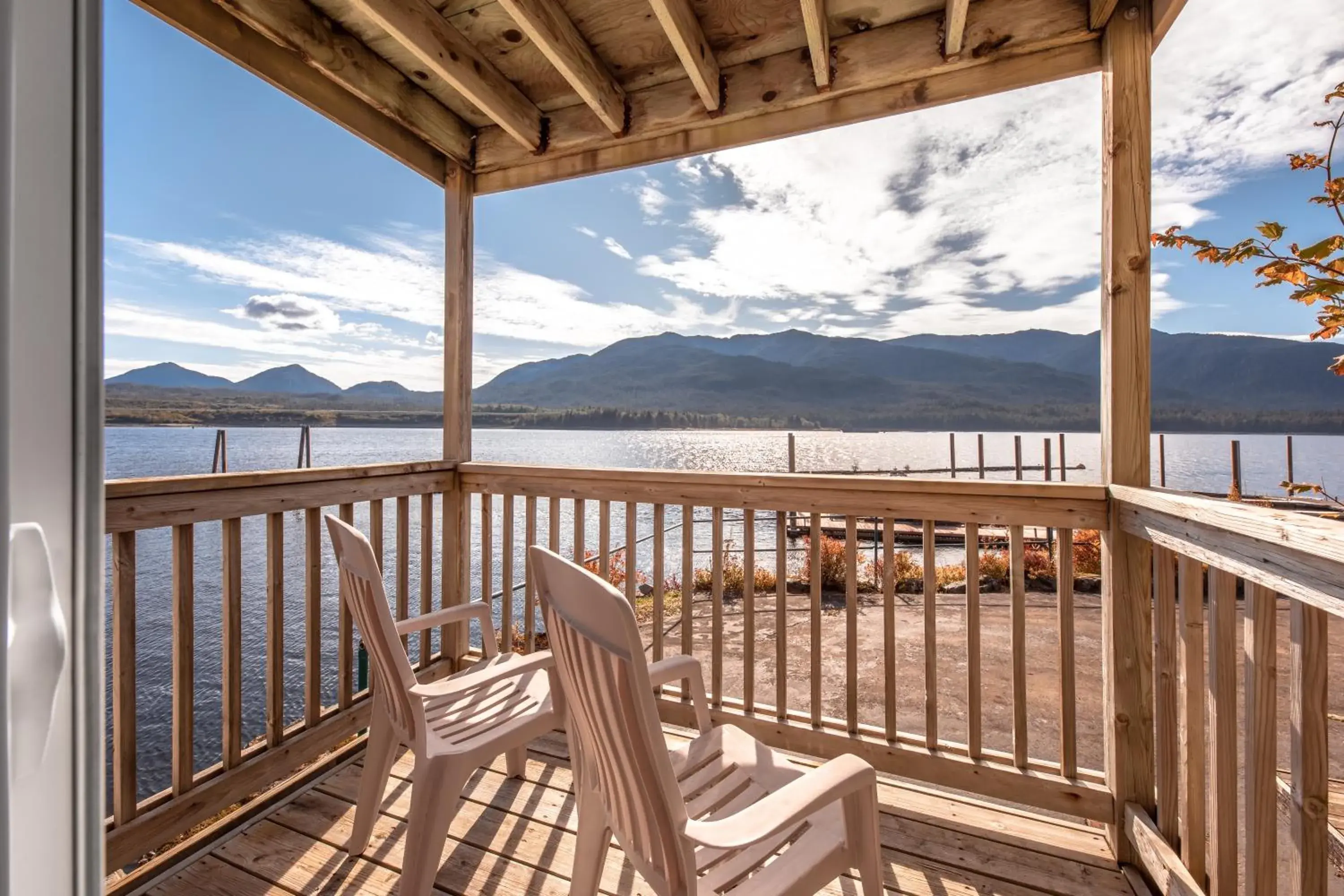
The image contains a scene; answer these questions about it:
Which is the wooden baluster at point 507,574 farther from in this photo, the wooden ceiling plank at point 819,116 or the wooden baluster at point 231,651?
the wooden ceiling plank at point 819,116

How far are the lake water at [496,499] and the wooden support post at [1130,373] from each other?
1.28ft

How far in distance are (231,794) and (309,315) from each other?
78.8ft

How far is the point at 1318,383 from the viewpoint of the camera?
305 cm

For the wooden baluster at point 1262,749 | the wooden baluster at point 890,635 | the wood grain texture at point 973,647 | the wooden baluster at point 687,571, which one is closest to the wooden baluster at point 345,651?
the wooden baluster at point 687,571

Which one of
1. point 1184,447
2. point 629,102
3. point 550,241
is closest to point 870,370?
point 1184,447

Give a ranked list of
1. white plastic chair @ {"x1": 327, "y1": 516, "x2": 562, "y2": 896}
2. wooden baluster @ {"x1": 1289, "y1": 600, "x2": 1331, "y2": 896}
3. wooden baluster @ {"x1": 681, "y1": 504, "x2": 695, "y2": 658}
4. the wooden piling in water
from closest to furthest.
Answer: wooden baluster @ {"x1": 1289, "y1": 600, "x2": 1331, "y2": 896} → white plastic chair @ {"x1": 327, "y1": 516, "x2": 562, "y2": 896} → wooden baluster @ {"x1": 681, "y1": 504, "x2": 695, "y2": 658} → the wooden piling in water

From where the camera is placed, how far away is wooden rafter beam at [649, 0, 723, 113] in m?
1.93

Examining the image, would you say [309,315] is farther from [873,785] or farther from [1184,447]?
[1184,447]

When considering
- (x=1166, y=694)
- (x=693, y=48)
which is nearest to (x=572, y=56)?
(x=693, y=48)

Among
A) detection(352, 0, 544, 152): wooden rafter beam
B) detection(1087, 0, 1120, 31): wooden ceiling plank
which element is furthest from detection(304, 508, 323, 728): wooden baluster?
detection(1087, 0, 1120, 31): wooden ceiling plank

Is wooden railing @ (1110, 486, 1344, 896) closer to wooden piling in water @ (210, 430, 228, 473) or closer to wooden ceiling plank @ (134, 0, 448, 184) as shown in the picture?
wooden ceiling plank @ (134, 0, 448, 184)

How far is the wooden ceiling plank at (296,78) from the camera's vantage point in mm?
1864

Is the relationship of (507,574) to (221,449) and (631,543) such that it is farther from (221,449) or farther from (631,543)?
(221,449)

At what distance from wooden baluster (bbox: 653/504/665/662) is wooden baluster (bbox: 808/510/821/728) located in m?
0.61
